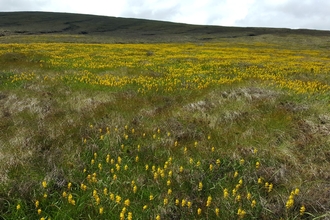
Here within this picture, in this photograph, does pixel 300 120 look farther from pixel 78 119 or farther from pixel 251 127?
pixel 78 119

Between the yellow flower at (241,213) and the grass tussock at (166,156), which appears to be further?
the grass tussock at (166,156)

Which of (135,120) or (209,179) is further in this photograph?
(135,120)

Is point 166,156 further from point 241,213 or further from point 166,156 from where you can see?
point 241,213

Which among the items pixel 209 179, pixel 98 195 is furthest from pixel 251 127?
pixel 98 195

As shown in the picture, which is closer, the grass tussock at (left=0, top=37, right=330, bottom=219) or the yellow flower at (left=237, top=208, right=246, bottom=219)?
the yellow flower at (left=237, top=208, right=246, bottom=219)

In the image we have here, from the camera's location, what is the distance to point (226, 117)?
27.6ft

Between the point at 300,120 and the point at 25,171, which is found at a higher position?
the point at 300,120

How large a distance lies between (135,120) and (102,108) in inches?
66.4

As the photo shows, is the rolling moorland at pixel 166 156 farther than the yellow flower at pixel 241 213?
Yes

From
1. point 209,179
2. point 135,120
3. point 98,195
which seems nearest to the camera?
point 98,195

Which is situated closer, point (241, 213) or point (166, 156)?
point (241, 213)

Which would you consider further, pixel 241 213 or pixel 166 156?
pixel 166 156

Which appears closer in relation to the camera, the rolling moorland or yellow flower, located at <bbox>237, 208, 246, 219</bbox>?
yellow flower, located at <bbox>237, 208, 246, 219</bbox>

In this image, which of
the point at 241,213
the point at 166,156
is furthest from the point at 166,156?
the point at 241,213
